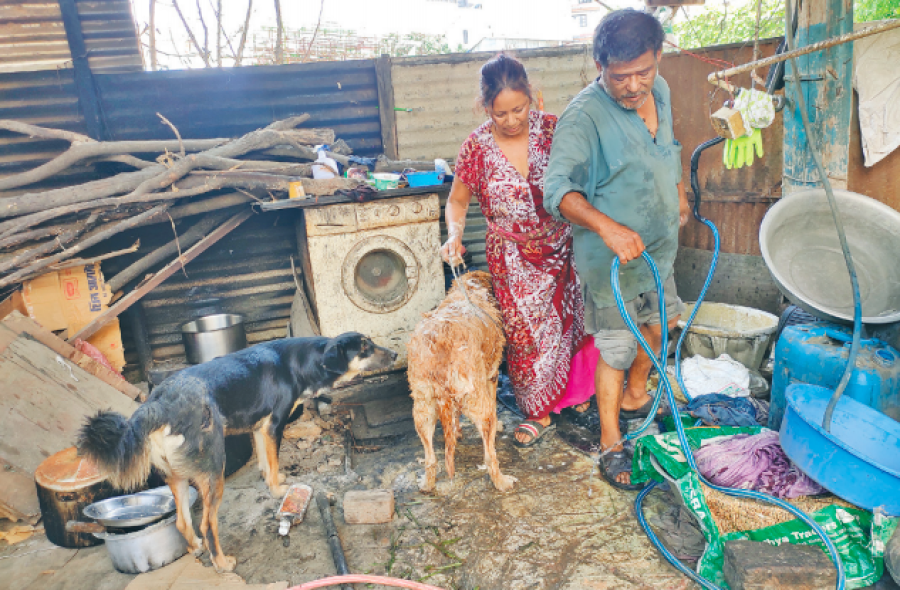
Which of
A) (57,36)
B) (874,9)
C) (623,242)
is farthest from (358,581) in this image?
(874,9)

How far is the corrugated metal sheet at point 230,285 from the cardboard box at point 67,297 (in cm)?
73

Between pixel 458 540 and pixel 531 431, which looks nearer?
pixel 458 540

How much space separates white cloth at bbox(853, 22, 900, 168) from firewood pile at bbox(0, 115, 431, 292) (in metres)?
4.31

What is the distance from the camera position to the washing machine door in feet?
16.8

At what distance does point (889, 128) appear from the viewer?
4.26 meters

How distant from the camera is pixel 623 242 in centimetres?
260

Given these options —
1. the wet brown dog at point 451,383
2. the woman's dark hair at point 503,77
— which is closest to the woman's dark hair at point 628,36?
the woman's dark hair at point 503,77

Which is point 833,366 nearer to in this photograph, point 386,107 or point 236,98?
point 386,107

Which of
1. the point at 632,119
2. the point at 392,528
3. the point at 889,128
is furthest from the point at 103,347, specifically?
the point at 889,128

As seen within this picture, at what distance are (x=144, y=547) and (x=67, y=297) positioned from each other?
127 inches

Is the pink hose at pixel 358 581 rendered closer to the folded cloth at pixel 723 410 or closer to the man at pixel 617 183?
the man at pixel 617 183

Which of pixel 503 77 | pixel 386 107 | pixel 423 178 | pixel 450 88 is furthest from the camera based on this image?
pixel 450 88

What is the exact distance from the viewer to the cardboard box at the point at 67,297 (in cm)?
493

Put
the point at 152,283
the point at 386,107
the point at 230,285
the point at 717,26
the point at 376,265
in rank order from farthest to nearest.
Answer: the point at 717,26 → the point at 386,107 → the point at 230,285 → the point at 376,265 → the point at 152,283
